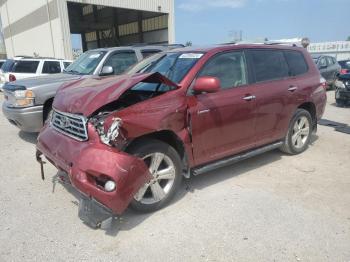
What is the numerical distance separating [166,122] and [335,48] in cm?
3257

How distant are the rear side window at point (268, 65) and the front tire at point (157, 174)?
187 cm

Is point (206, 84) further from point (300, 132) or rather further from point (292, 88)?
point (300, 132)

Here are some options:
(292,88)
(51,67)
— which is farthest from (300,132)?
(51,67)

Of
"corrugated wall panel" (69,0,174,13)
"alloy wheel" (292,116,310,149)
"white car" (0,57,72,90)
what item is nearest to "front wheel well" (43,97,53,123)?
"alloy wheel" (292,116,310,149)

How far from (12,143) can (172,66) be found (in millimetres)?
4137

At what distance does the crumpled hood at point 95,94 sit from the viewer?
3.26m

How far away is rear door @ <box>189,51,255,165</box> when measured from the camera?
12.7 feet

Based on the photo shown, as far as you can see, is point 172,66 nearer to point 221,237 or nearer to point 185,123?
point 185,123

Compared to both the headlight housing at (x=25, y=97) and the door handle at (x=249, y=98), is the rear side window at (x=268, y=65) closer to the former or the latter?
the door handle at (x=249, y=98)

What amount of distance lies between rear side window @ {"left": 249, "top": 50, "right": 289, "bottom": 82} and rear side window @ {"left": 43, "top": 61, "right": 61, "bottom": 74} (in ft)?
30.9

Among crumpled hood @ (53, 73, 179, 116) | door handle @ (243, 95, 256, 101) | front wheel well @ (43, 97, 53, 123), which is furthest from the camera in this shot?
front wheel well @ (43, 97, 53, 123)

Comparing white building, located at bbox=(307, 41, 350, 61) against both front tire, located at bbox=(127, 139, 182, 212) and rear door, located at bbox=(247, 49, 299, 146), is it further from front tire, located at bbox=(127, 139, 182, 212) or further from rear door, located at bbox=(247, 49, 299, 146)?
front tire, located at bbox=(127, 139, 182, 212)

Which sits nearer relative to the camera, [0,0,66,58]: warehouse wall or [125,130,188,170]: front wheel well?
[125,130,188,170]: front wheel well

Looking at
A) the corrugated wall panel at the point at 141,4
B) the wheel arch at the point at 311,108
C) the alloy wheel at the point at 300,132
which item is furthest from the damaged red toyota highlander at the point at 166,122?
the corrugated wall panel at the point at 141,4
